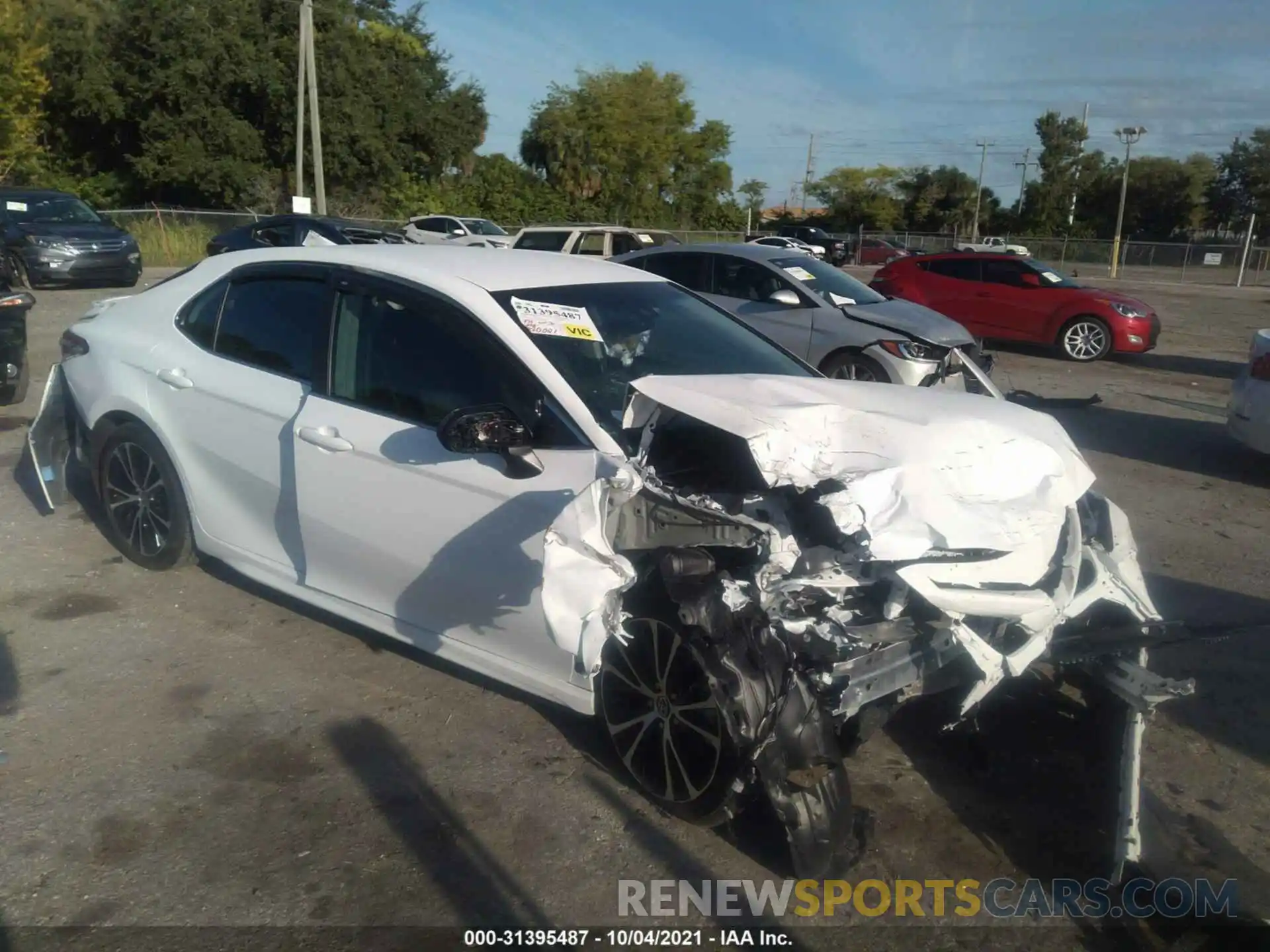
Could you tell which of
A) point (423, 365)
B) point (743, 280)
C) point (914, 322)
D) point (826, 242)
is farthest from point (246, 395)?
point (826, 242)

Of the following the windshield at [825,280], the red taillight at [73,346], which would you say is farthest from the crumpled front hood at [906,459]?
the windshield at [825,280]

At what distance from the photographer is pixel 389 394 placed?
161 inches

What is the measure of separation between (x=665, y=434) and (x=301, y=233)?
18.1 m

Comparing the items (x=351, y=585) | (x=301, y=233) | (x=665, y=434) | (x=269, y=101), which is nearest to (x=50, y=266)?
(x=301, y=233)

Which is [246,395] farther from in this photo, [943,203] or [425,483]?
[943,203]

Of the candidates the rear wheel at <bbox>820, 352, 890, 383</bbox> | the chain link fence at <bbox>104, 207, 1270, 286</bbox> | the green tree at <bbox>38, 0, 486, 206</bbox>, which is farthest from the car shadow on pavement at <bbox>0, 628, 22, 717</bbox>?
the green tree at <bbox>38, 0, 486, 206</bbox>

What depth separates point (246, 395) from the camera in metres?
4.55

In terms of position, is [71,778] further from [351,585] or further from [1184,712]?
[1184,712]

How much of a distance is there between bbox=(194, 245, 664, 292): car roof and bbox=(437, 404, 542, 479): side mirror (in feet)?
2.38

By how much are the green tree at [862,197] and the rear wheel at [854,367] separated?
6401 cm

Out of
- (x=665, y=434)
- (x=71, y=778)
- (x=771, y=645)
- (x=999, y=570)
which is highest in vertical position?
(x=665, y=434)

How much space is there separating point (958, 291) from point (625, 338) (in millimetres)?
13544

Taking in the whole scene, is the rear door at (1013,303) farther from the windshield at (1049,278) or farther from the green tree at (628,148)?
the green tree at (628,148)

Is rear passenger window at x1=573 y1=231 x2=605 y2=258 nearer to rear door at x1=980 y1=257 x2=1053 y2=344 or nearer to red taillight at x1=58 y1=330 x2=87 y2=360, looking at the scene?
rear door at x1=980 y1=257 x2=1053 y2=344
